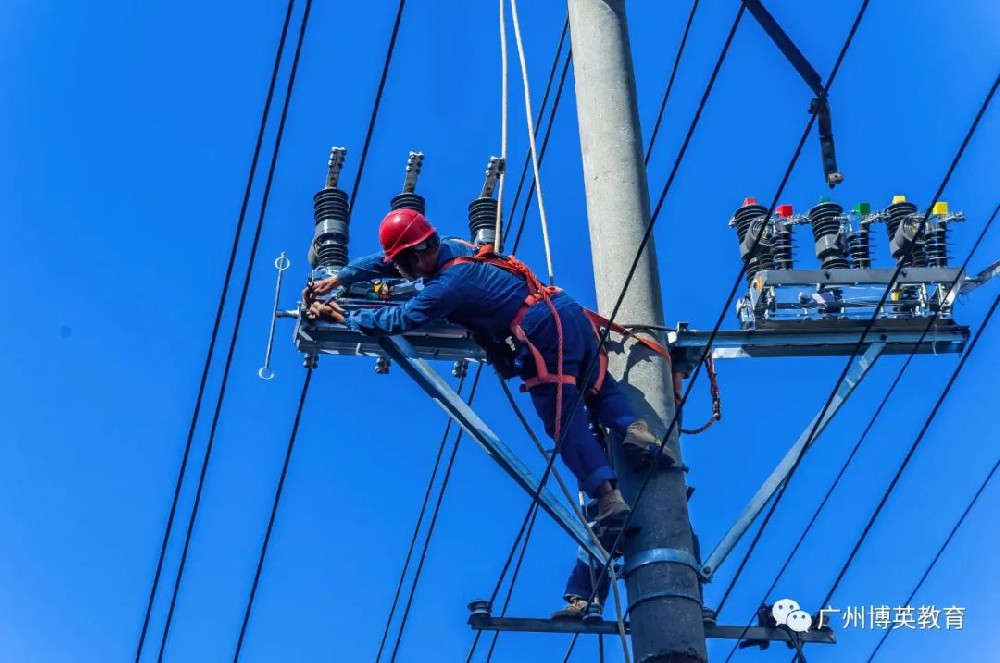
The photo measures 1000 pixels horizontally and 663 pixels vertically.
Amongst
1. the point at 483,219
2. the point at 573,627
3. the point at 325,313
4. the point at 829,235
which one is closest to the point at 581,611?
the point at 573,627

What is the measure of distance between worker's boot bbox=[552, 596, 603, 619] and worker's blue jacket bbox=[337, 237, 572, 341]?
1.37 meters

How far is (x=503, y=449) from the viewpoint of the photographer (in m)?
7.46

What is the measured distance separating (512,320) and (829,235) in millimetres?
2348

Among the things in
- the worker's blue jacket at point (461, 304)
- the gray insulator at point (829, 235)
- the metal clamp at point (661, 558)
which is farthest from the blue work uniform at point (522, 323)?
the gray insulator at point (829, 235)

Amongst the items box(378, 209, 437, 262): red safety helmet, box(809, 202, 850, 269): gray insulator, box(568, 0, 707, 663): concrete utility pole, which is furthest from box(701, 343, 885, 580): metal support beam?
box(378, 209, 437, 262): red safety helmet

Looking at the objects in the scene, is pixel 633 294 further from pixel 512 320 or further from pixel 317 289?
pixel 317 289

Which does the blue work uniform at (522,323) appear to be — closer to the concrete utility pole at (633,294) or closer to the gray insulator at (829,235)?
the concrete utility pole at (633,294)

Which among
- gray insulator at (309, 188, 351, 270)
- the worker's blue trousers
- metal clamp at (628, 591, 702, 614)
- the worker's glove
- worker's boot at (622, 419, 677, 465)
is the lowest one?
metal clamp at (628, 591, 702, 614)

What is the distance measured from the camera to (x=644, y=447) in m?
7.11

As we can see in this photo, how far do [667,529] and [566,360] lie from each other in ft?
3.62

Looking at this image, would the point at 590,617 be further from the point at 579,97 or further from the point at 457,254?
the point at 579,97

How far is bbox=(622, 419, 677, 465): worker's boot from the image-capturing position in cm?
711

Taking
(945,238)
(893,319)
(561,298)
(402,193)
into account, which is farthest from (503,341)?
(945,238)

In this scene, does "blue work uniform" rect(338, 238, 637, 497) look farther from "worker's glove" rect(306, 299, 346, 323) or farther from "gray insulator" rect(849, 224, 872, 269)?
"gray insulator" rect(849, 224, 872, 269)
